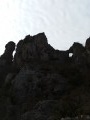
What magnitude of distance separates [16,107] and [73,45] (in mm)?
20333

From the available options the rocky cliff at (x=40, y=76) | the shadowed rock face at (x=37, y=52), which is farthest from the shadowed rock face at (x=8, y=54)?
the shadowed rock face at (x=37, y=52)

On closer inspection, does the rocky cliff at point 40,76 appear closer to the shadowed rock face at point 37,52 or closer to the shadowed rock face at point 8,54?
the shadowed rock face at point 37,52

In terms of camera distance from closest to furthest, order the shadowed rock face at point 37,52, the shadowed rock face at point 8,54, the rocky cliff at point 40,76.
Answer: the rocky cliff at point 40,76, the shadowed rock face at point 37,52, the shadowed rock face at point 8,54

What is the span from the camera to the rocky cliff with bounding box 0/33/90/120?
3547 centimetres

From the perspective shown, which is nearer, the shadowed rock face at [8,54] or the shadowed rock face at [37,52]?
the shadowed rock face at [37,52]

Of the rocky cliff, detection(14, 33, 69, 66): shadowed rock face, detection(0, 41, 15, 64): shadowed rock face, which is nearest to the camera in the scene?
the rocky cliff

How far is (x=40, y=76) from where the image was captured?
1585 inches

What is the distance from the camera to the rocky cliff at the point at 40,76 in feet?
116

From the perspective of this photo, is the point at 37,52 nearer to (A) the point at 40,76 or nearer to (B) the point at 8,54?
(B) the point at 8,54

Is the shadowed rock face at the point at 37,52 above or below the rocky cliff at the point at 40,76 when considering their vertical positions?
above

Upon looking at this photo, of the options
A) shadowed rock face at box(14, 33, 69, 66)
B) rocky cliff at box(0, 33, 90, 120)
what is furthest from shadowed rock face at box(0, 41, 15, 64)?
shadowed rock face at box(14, 33, 69, 66)

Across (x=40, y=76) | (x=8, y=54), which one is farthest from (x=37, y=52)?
(x=40, y=76)

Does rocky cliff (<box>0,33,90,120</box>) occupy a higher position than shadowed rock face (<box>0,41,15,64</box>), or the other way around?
shadowed rock face (<box>0,41,15,64</box>)

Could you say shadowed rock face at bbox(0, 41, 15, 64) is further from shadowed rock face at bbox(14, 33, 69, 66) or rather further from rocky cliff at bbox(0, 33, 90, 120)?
shadowed rock face at bbox(14, 33, 69, 66)
